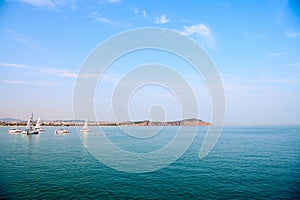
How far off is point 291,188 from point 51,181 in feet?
101

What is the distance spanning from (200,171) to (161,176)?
6715 mm

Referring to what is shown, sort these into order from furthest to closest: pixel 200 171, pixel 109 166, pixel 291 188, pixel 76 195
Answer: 1. pixel 109 166
2. pixel 200 171
3. pixel 291 188
4. pixel 76 195

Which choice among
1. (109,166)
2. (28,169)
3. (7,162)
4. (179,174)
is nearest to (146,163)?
(109,166)

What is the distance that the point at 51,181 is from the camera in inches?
1096

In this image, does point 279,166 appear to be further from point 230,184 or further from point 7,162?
point 7,162

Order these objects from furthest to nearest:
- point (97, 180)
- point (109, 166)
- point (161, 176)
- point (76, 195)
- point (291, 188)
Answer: point (109, 166) → point (161, 176) → point (97, 180) → point (291, 188) → point (76, 195)

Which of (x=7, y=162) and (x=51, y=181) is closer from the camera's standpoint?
(x=51, y=181)

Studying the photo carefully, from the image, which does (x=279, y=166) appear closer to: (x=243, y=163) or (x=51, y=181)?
(x=243, y=163)

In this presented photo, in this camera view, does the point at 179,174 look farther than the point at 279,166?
No

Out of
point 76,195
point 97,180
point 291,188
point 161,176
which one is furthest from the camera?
point 161,176

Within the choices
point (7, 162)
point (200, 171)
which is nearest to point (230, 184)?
point (200, 171)

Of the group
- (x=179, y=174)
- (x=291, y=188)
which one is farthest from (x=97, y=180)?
(x=291, y=188)

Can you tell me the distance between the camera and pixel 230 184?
27047mm

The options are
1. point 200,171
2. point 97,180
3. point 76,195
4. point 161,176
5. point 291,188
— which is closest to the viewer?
point 76,195
